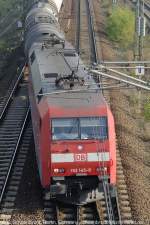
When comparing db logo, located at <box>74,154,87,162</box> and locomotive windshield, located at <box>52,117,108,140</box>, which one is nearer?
db logo, located at <box>74,154,87,162</box>

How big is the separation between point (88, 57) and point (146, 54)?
5167mm

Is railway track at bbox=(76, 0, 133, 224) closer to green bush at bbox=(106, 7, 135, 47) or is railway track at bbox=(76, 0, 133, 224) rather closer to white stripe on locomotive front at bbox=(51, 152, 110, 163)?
white stripe on locomotive front at bbox=(51, 152, 110, 163)

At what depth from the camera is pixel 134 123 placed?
22.9 m

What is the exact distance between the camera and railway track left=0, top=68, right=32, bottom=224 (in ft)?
54.2

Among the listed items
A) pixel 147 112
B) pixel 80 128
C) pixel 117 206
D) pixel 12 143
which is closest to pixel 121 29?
pixel 147 112

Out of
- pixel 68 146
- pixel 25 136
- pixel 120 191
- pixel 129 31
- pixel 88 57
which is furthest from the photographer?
pixel 129 31

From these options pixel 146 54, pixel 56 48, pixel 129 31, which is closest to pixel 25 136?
pixel 56 48

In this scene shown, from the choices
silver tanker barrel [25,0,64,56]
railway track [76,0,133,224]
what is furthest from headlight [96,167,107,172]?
silver tanker barrel [25,0,64,56]

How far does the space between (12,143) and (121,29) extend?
2448 centimetres

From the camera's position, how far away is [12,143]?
2100cm

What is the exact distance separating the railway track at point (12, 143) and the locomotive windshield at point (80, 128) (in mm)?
2887

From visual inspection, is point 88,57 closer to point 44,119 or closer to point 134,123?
point 134,123

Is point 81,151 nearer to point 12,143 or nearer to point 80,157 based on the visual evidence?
point 80,157

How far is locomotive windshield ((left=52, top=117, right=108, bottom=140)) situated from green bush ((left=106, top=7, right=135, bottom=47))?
27309 mm
